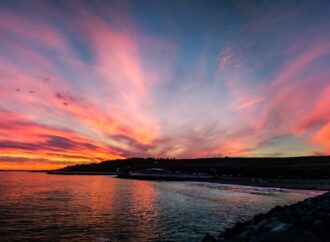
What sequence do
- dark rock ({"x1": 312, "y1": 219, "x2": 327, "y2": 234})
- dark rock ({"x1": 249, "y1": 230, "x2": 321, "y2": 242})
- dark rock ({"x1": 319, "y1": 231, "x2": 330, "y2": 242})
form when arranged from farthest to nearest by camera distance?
dark rock ({"x1": 312, "y1": 219, "x2": 327, "y2": 234}), dark rock ({"x1": 319, "y1": 231, "x2": 330, "y2": 242}), dark rock ({"x1": 249, "y1": 230, "x2": 321, "y2": 242})

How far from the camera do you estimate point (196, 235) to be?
2414 centimetres

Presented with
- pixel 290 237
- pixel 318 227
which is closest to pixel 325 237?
pixel 290 237

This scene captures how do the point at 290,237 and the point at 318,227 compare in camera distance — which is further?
the point at 318,227

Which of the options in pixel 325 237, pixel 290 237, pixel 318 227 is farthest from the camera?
pixel 318 227

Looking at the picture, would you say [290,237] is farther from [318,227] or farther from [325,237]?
[318,227]

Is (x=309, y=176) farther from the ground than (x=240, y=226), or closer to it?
farther from the ground

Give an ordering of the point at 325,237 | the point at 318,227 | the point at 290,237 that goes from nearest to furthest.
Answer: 1. the point at 290,237
2. the point at 325,237
3. the point at 318,227

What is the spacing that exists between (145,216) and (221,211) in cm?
903

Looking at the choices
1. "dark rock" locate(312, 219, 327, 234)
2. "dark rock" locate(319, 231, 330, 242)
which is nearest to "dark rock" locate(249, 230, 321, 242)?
"dark rock" locate(319, 231, 330, 242)

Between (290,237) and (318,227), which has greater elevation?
(318,227)

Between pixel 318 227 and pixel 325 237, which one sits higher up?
pixel 318 227

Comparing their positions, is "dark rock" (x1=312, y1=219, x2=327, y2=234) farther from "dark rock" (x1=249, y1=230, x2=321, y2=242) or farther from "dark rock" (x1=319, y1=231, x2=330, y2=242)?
"dark rock" (x1=249, y1=230, x2=321, y2=242)

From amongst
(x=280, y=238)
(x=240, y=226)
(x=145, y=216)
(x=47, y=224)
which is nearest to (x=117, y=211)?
(x=145, y=216)

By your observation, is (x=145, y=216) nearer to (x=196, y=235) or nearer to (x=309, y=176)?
(x=196, y=235)
